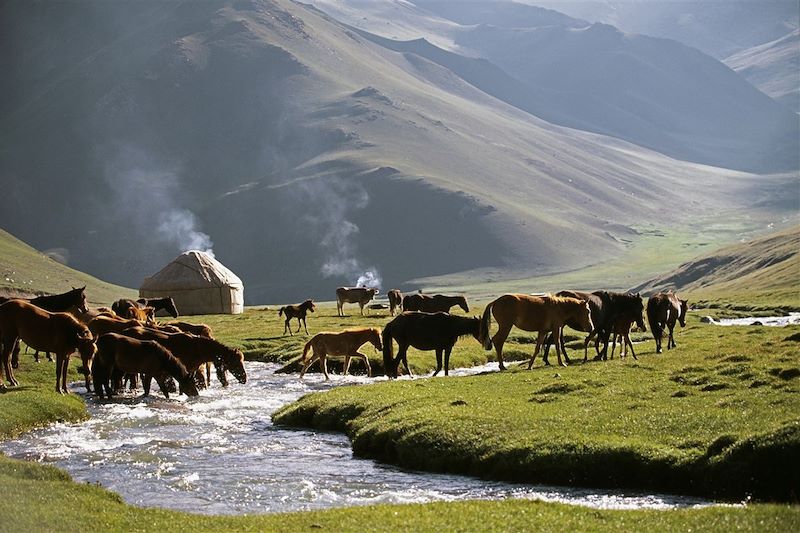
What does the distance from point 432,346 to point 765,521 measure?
20244mm

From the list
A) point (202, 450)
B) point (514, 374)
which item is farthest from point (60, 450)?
point (514, 374)

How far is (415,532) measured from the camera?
531 inches

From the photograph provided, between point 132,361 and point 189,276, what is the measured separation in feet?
176

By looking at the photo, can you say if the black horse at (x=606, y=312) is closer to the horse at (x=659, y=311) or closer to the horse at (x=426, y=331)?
the horse at (x=659, y=311)

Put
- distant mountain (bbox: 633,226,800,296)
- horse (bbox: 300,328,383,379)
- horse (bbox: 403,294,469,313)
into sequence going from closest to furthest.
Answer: horse (bbox: 300,328,383,379) < horse (bbox: 403,294,469,313) < distant mountain (bbox: 633,226,800,296)

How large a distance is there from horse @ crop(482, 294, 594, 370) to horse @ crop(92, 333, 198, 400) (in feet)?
33.6

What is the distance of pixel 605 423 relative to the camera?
781 inches

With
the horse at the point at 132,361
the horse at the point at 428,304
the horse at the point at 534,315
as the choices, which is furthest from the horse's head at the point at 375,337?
the horse at the point at 428,304

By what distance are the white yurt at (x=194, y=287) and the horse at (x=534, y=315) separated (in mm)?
52428

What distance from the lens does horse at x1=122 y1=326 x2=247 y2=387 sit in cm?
3055

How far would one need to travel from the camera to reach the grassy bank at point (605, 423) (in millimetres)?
16453

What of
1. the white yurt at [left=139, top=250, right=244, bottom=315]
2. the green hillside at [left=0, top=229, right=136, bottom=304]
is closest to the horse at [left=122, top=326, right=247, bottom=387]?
the white yurt at [left=139, top=250, right=244, bottom=315]

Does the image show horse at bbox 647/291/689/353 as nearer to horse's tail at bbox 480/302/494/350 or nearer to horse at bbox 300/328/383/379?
horse's tail at bbox 480/302/494/350

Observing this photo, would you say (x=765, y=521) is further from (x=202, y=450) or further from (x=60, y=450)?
(x=60, y=450)
